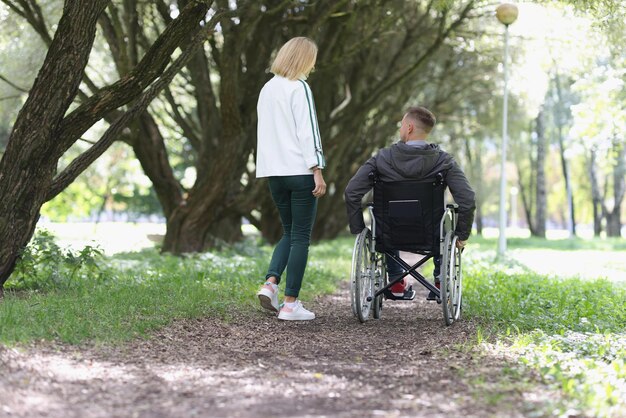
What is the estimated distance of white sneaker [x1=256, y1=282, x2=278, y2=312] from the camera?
605 cm

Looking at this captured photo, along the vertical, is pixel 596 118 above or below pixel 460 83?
below

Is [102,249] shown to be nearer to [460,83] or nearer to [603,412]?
[603,412]

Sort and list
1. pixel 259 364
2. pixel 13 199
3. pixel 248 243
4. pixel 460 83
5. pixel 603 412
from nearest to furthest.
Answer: pixel 603 412 < pixel 259 364 < pixel 13 199 < pixel 248 243 < pixel 460 83

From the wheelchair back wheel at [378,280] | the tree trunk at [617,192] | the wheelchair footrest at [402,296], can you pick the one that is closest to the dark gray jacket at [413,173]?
the wheelchair back wheel at [378,280]

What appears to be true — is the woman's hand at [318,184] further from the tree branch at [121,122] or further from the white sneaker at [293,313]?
the tree branch at [121,122]

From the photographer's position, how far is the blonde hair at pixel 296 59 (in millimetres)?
5910

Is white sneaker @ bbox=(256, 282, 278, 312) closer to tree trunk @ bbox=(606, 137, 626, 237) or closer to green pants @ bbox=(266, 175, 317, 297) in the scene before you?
green pants @ bbox=(266, 175, 317, 297)

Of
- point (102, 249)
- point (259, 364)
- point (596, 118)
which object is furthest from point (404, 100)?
point (259, 364)

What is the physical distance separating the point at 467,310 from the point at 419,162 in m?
1.52

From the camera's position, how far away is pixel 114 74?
1530 cm

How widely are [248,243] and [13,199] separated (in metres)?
8.97

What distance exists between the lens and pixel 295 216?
5.96 m

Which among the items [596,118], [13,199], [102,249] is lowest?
[102,249]

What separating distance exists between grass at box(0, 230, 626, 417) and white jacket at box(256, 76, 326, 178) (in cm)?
132
